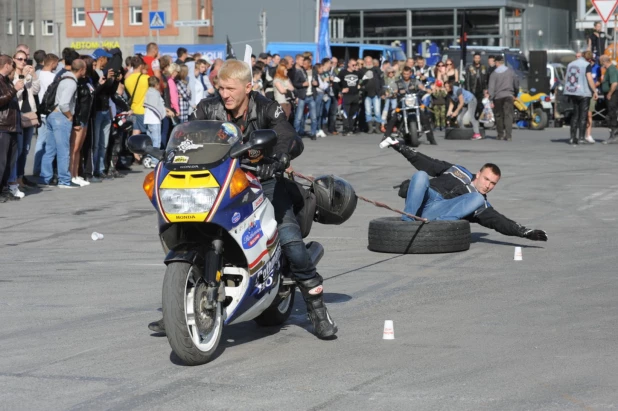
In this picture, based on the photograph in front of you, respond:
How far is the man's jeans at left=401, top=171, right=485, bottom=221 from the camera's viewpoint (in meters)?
11.5

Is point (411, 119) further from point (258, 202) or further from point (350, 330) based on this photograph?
point (258, 202)

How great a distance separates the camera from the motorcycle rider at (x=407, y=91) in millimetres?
26922

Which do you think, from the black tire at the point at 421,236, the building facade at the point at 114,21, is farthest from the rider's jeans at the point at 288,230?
the building facade at the point at 114,21

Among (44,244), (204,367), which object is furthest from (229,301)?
(44,244)

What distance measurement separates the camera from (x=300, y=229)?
7398mm

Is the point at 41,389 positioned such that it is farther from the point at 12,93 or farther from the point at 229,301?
the point at 12,93

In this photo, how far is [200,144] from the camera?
21.6 feet

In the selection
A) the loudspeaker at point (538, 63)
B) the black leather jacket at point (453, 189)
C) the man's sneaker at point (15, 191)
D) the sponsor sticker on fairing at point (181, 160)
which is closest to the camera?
the sponsor sticker on fairing at point (181, 160)

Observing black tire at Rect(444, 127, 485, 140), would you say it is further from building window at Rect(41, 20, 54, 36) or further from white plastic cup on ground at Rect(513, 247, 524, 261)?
building window at Rect(41, 20, 54, 36)

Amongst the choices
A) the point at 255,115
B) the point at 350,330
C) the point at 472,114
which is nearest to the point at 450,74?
the point at 472,114

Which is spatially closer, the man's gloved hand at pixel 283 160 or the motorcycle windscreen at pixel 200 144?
the motorcycle windscreen at pixel 200 144

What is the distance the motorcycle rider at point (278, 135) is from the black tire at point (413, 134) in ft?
63.2

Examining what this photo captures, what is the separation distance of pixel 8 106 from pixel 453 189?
23.5ft

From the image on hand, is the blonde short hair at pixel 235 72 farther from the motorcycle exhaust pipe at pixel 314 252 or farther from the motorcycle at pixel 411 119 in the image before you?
the motorcycle at pixel 411 119
